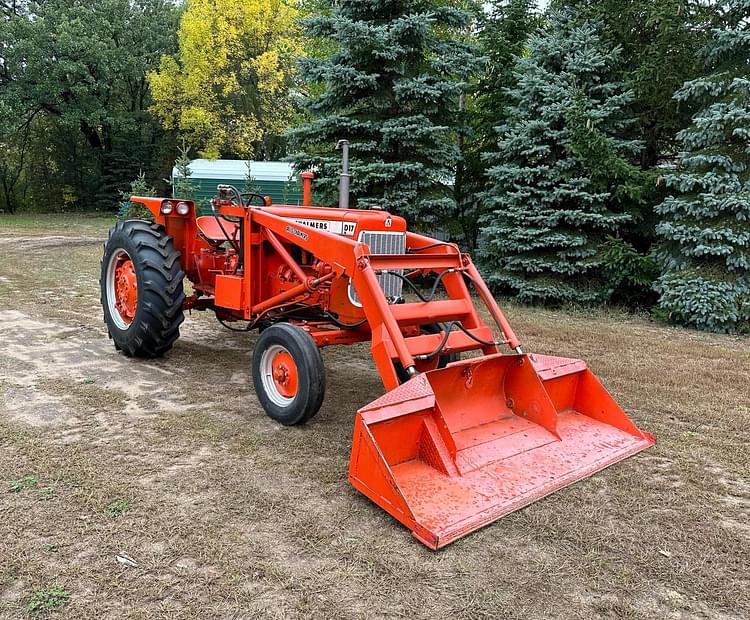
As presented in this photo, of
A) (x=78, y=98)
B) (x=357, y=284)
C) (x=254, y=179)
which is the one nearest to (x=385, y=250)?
(x=357, y=284)

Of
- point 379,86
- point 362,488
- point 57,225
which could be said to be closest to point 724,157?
point 379,86

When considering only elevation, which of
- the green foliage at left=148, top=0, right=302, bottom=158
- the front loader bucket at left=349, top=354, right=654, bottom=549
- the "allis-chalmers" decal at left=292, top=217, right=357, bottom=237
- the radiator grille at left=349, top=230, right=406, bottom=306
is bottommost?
the front loader bucket at left=349, top=354, right=654, bottom=549

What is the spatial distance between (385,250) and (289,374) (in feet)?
4.19

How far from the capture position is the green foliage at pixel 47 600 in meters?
2.45

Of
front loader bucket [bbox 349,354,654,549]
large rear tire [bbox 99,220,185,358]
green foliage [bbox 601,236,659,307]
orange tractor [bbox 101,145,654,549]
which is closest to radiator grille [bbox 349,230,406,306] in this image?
A: orange tractor [bbox 101,145,654,549]

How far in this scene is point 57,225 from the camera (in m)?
22.5

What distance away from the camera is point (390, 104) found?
10.4 m

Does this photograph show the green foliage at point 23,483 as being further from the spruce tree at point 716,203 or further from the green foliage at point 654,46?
the green foliage at point 654,46

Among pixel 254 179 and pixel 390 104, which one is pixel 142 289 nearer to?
pixel 390 104

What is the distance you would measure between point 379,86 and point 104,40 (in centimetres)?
1985

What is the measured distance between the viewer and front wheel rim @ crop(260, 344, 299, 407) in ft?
14.8

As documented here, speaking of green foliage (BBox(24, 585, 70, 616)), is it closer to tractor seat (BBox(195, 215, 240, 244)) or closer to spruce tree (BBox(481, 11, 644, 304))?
tractor seat (BBox(195, 215, 240, 244))

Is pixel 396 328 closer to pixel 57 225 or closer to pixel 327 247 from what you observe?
pixel 327 247

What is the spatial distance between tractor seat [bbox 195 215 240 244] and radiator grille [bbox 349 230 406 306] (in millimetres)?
1596
